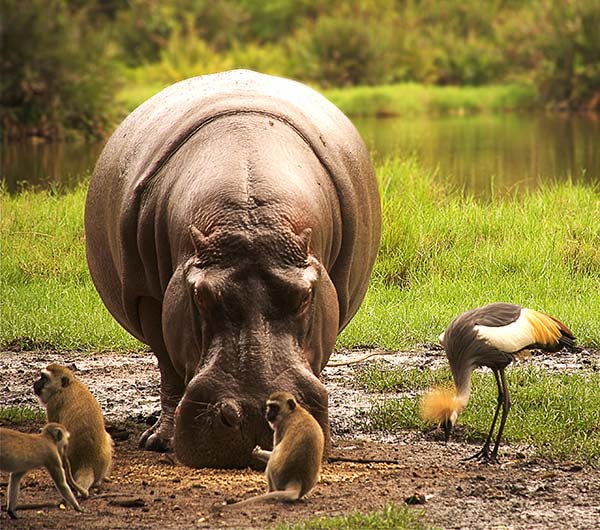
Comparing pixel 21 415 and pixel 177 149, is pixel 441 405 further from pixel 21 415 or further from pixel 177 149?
pixel 21 415

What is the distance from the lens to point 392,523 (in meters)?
4.37

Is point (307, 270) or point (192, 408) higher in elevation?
point (307, 270)

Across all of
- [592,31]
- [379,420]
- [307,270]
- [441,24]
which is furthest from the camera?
[441,24]

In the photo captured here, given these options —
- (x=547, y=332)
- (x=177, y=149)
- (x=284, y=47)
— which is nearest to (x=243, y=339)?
(x=177, y=149)

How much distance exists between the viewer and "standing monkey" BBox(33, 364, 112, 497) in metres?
4.78

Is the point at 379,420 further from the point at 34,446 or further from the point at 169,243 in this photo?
the point at 34,446

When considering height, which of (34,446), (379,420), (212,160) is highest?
(212,160)

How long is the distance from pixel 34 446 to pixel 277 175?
4.45 ft

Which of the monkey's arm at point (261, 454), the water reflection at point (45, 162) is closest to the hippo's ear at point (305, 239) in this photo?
the monkey's arm at point (261, 454)

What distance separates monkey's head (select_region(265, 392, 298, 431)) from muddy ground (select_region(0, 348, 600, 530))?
341 millimetres

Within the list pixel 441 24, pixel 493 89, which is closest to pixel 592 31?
pixel 493 89

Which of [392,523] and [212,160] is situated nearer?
[392,523]

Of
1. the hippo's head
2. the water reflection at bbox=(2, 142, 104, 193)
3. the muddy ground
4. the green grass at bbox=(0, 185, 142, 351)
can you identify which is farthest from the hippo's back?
the water reflection at bbox=(2, 142, 104, 193)

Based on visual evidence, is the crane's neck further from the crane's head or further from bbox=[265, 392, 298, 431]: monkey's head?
bbox=[265, 392, 298, 431]: monkey's head
